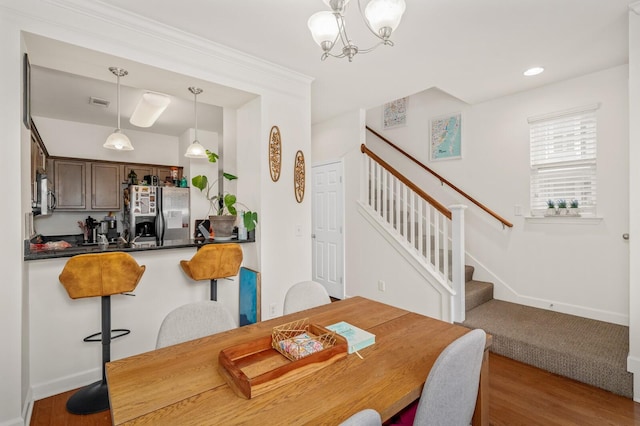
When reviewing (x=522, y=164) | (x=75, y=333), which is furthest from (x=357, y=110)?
(x=75, y=333)

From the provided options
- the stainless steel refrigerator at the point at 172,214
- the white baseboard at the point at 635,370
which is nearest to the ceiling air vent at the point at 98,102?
the stainless steel refrigerator at the point at 172,214

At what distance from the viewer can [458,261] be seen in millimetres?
3088

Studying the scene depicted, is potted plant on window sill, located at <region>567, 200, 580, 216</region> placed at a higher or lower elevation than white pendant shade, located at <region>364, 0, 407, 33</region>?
lower

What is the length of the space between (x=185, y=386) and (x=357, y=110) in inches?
150

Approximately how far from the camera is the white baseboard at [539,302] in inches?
120

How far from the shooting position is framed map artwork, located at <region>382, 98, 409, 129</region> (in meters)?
4.73

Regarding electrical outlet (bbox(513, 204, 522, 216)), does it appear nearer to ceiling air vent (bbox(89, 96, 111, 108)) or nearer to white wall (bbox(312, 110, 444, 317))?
white wall (bbox(312, 110, 444, 317))

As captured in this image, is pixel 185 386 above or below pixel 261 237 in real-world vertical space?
below

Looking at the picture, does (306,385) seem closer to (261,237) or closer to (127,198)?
(261,237)

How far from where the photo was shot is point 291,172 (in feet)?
10.4

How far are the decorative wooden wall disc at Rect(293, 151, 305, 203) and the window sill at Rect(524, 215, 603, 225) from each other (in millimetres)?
2534

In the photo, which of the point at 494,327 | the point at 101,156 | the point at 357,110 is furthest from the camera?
the point at 101,156

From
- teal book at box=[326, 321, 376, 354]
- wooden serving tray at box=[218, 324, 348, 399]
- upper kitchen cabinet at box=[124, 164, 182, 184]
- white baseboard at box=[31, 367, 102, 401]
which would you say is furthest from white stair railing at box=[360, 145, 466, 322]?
upper kitchen cabinet at box=[124, 164, 182, 184]

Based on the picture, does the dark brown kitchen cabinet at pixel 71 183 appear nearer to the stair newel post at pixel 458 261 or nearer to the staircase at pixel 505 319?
the staircase at pixel 505 319
